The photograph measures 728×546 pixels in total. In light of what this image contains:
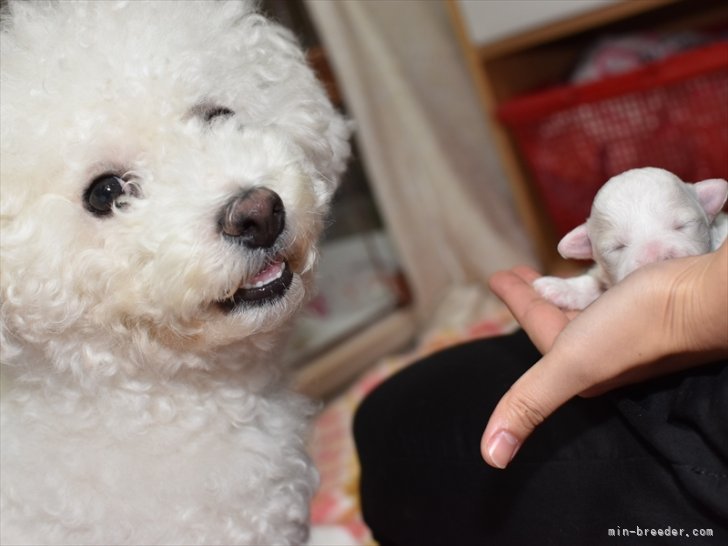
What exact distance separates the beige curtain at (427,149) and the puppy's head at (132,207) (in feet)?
4.18

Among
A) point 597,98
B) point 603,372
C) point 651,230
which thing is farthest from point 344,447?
point 603,372

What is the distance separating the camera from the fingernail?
612 millimetres

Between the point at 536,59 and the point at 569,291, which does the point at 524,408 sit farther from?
the point at 536,59

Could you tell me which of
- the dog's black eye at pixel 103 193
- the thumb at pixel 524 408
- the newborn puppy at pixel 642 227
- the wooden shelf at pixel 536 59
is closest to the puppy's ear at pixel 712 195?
the newborn puppy at pixel 642 227

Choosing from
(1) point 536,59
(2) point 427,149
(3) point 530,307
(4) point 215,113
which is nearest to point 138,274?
(4) point 215,113

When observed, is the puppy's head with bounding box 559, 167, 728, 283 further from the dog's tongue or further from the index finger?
the dog's tongue

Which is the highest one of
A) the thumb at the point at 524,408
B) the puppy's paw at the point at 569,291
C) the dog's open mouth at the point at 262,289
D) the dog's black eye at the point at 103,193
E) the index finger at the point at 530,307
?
the dog's black eye at the point at 103,193

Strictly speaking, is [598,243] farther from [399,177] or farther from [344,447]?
[399,177]

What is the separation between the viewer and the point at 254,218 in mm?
775

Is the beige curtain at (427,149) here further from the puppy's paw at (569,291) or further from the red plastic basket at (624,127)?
the puppy's paw at (569,291)

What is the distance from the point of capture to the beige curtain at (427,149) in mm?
2137

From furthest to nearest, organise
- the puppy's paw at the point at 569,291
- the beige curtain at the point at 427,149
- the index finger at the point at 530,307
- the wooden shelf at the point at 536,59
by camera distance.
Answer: the beige curtain at the point at 427,149
the wooden shelf at the point at 536,59
the puppy's paw at the point at 569,291
the index finger at the point at 530,307

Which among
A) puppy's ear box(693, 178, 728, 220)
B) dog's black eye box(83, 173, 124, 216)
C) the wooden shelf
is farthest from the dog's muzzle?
the wooden shelf

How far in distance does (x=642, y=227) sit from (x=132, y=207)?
53cm
